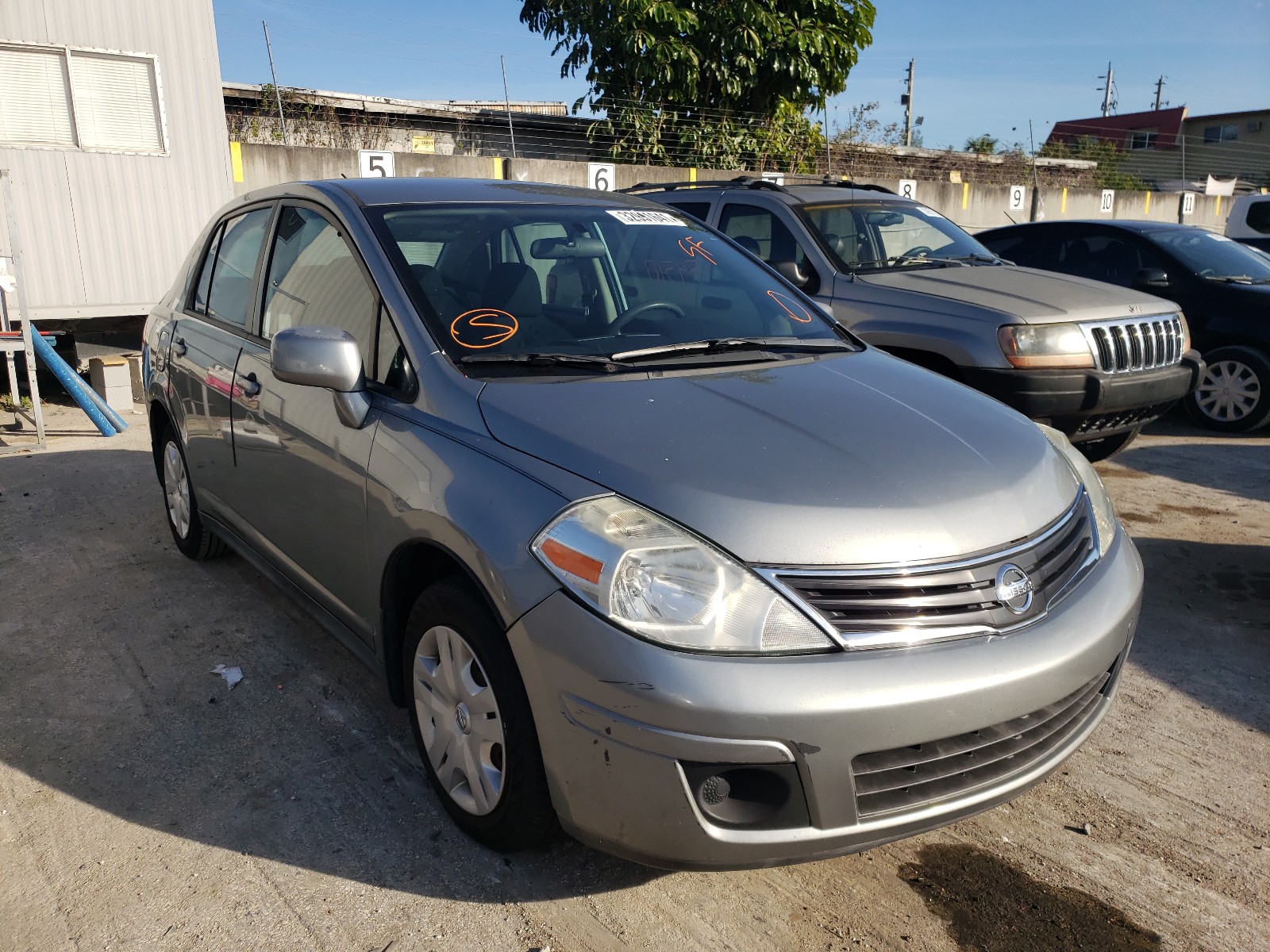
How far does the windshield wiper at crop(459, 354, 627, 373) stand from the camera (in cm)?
279

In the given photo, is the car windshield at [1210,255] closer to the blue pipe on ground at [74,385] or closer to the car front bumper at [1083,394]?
the car front bumper at [1083,394]

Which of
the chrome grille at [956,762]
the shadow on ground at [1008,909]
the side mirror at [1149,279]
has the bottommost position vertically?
the shadow on ground at [1008,909]

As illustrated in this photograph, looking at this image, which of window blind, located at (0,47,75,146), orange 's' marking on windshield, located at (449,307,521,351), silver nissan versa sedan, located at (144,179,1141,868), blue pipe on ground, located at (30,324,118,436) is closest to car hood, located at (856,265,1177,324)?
silver nissan versa sedan, located at (144,179,1141,868)

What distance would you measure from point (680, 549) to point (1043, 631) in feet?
2.81

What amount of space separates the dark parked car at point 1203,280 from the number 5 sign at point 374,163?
22.5 ft

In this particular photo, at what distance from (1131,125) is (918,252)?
2135 inches

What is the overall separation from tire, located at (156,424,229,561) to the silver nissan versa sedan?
4.06ft

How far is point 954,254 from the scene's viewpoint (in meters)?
6.84

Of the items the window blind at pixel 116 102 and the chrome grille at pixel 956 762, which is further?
the window blind at pixel 116 102

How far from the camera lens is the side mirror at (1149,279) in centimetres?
720

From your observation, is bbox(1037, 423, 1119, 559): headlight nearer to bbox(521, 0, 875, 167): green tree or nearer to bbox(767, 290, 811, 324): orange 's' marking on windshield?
bbox(767, 290, 811, 324): orange 's' marking on windshield

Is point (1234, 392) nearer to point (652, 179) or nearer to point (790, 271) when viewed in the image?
→ point (790, 271)

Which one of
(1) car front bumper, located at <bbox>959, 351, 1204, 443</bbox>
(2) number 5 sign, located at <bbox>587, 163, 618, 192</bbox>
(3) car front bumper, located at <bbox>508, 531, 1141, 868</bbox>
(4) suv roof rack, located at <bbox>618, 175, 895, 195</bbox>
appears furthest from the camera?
(2) number 5 sign, located at <bbox>587, 163, 618, 192</bbox>

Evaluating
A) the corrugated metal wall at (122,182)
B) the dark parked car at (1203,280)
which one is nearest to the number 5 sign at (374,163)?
the corrugated metal wall at (122,182)
